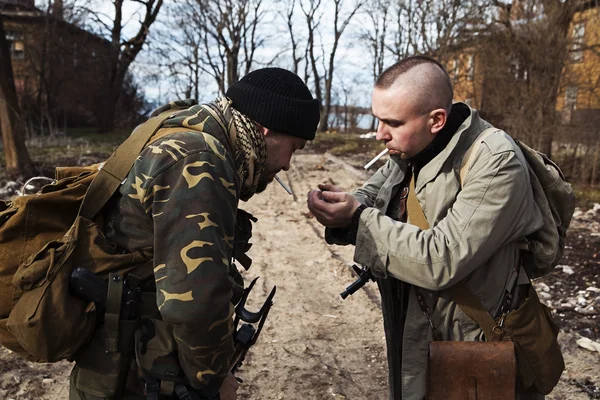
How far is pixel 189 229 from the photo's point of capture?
1.50 metres

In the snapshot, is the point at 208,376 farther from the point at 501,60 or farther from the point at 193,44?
the point at 193,44

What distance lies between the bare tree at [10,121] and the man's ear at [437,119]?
10.5m

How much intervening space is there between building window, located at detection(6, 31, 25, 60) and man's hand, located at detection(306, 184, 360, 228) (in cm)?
2371

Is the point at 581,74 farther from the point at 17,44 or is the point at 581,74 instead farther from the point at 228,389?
the point at 17,44

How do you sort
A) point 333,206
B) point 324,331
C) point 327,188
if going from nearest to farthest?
point 333,206 → point 327,188 → point 324,331

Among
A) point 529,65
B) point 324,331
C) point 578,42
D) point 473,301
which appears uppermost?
point 578,42

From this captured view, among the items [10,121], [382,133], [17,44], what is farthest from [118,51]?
[382,133]

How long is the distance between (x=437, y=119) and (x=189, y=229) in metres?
1.04

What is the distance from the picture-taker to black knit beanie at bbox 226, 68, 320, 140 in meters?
1.76

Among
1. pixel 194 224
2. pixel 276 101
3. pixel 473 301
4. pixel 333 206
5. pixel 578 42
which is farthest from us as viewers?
pixel 578 42

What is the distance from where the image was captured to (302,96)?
73.7 inches

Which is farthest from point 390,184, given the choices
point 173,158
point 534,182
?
point 173,158

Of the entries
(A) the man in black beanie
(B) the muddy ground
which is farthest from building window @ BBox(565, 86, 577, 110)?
(A) the man in black beanie

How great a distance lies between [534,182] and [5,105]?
10.9 meters
